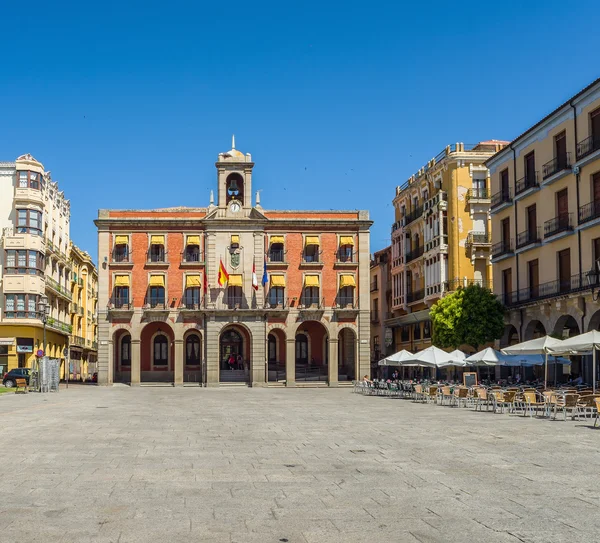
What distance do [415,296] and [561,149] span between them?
85.2 feet

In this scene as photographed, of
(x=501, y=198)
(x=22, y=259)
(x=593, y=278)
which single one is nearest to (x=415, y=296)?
(x=501, y=198)

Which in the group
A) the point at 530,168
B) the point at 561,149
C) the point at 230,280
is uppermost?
the point at 561,149

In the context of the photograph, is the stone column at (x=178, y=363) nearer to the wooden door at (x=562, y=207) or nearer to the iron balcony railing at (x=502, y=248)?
the iron balcony railing at (x=502, y=248)

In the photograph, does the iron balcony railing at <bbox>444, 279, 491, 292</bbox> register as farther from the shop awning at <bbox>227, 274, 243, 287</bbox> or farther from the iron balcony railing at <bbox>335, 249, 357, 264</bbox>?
the shop awning at <bbox>227, 274, 243, 287</bbox>

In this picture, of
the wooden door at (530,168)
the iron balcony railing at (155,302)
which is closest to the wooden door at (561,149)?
the wooden door at (530,168)

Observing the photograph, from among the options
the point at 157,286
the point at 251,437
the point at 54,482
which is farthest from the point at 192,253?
the point at 54,482

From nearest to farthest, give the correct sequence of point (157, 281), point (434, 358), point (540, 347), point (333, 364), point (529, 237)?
point (540, 347), point (434, 358), point (529, 237), point (157, 281), point (333, 364)

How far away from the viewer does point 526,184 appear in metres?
44.7

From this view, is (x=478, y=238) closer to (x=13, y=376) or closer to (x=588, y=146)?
(x=588, y=146)

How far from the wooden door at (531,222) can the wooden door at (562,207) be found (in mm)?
2706

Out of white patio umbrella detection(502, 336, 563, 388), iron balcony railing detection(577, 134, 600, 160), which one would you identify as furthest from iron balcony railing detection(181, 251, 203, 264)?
white patio umbrella detection(502, 336, 563, 388)

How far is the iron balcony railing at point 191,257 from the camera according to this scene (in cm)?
6291

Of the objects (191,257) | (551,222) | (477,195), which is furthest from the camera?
(191,257)

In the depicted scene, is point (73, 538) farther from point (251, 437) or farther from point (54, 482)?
point (251, 437)
